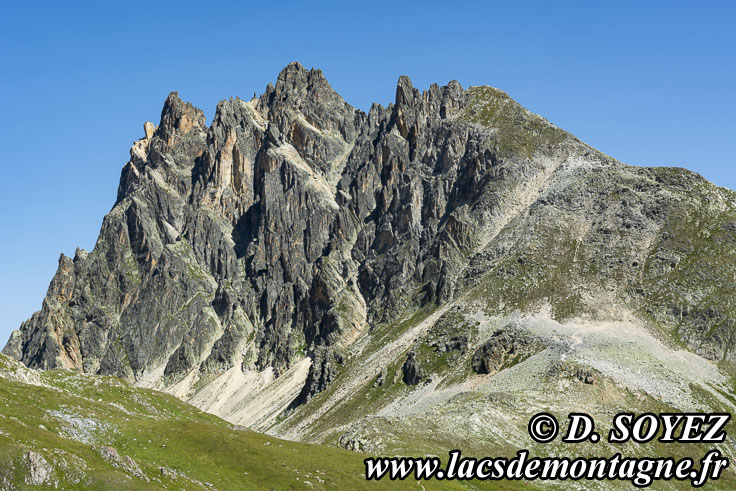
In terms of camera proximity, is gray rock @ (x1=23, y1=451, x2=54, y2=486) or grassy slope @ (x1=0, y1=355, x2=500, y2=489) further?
grassy slope @ (x1=0, y1=355, x2=500, y2=489)

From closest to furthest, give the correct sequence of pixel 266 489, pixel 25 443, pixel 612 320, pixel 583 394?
1. pixel 25 443
2. pixel 266 489
3. pixel 583 394
4. pixel 612 320

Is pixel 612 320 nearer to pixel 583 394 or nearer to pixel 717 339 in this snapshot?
pixel 717 339

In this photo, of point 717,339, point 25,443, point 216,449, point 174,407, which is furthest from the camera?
point 717,339

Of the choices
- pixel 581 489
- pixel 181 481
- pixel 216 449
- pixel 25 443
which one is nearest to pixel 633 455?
pixel 581 489

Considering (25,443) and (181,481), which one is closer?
(25,443)

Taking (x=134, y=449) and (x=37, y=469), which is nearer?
(x=37, y=469)

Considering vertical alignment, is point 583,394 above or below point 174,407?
above

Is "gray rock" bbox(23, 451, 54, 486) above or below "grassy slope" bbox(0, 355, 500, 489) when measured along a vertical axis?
above

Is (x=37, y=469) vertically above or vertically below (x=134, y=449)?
above

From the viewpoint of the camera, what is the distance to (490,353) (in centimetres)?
19288

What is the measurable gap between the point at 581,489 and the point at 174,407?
208 feet

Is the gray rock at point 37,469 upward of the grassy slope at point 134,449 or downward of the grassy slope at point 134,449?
upward

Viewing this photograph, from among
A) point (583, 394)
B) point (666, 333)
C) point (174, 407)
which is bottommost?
point (174, 407)

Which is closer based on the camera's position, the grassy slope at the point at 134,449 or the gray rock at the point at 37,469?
the gray rock at the point at 37,469
